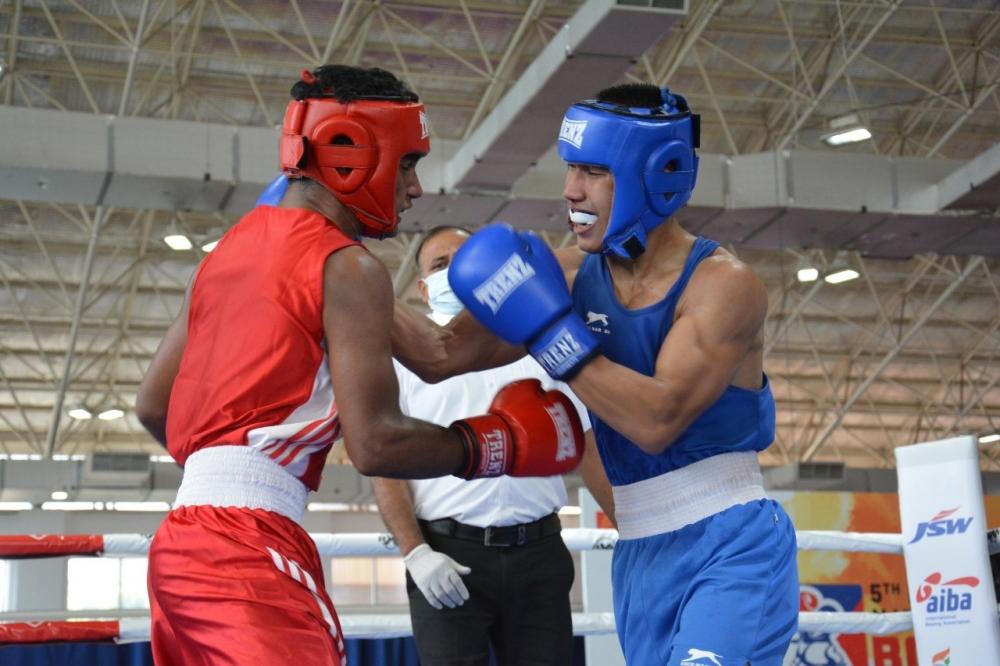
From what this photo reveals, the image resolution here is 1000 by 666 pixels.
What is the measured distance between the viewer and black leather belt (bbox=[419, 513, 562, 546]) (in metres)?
3.24

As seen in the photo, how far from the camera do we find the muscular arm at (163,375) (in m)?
2.26

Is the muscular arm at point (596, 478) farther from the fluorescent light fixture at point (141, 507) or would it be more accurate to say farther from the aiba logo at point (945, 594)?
the fluorescent light fixture at point (141, 507)

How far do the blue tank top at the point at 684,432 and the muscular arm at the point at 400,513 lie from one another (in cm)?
92

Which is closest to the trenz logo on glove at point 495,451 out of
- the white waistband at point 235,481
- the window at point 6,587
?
the white waistband at point 235,481

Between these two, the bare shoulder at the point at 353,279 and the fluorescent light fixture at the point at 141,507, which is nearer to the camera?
the bare shoulder at the point at 353,279

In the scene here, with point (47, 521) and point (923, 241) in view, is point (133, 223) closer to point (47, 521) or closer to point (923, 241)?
point (47, 521)

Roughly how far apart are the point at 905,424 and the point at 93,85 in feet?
50.1

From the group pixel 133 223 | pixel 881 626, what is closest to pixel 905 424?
pixel 133 223

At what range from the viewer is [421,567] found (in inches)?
123

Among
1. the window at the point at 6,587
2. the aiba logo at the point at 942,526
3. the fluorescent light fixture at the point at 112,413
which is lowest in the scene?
the aiba logo at the point at 942,526

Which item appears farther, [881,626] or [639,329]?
[881,626]

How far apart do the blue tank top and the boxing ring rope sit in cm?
65

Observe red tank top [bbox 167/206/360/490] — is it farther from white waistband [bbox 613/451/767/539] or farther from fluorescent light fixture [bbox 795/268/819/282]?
fluorescent light fixture [bbox 795/268/819/282]

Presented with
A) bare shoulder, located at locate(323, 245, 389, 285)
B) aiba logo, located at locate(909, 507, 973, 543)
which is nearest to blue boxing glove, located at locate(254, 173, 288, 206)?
bare shoulder, located at locate(323, 245, 389, 285)
